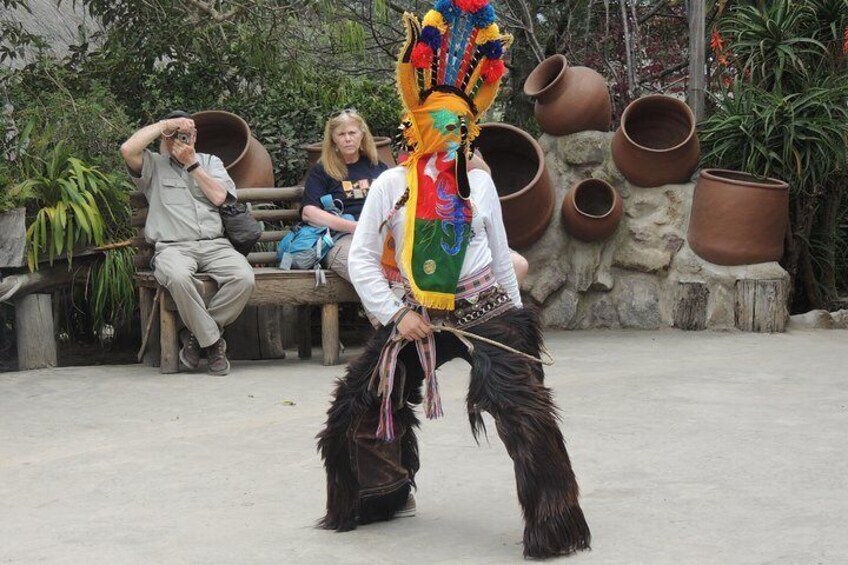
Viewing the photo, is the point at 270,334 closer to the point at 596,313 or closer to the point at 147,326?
A: the point at 147,326

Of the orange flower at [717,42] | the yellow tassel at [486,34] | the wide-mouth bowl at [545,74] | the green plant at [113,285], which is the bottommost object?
the green plant at [113,285]

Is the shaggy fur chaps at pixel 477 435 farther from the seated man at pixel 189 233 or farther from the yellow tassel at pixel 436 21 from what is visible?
the seated man at pixel 189 233

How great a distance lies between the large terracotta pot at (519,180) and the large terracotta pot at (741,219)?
1078 millimetres

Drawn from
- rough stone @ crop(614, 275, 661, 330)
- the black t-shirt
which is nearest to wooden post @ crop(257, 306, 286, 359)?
the black t-shirt

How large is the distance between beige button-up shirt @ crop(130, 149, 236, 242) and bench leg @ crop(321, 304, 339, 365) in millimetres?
832

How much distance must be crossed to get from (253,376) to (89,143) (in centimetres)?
252

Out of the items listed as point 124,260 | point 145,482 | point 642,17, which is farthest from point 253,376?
point 642,17

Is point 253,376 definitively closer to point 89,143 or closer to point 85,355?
point 85,355

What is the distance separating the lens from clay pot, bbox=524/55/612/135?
9312 mm

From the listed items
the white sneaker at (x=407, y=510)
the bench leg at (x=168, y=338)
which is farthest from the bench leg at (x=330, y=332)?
the white sneaker at (x=407, y=510)

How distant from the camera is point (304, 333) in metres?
8.38

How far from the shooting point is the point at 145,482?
503cm

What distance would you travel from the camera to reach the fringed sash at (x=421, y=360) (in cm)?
424

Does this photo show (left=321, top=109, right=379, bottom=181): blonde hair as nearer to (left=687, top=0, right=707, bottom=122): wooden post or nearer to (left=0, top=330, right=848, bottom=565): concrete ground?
(left=0, top=330, right=848, bottom=565): concrete ground
